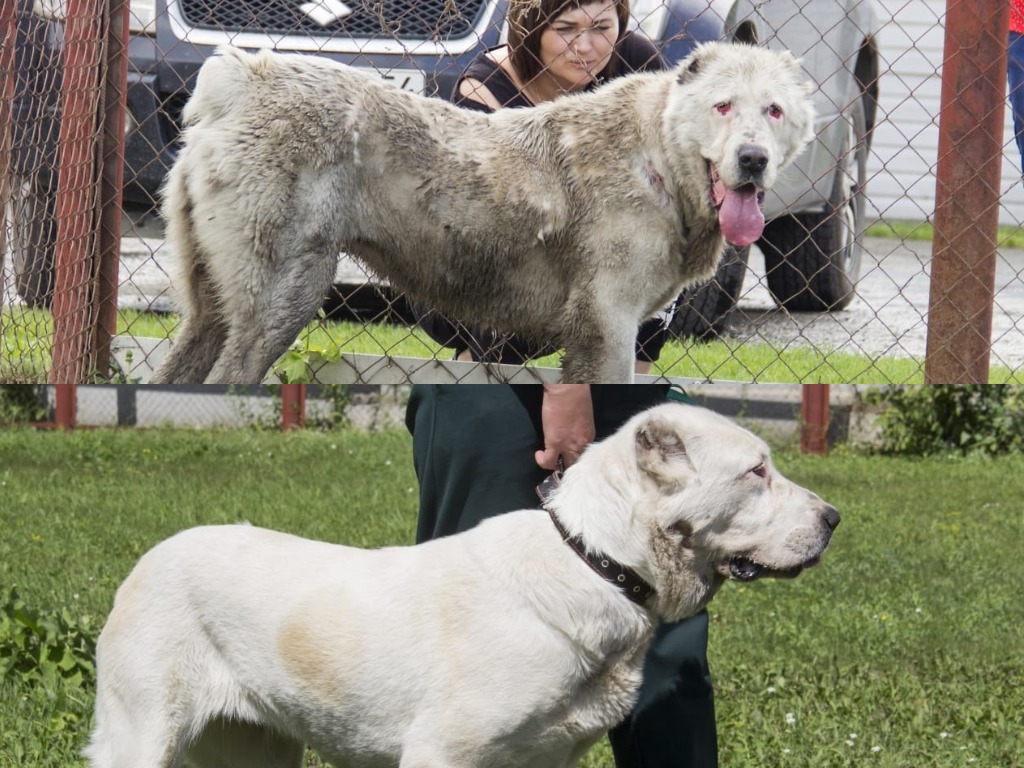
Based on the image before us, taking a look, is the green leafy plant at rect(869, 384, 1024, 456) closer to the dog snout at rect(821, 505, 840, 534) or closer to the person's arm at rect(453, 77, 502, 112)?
the dog snout at rect(821, 505, 840, 534)

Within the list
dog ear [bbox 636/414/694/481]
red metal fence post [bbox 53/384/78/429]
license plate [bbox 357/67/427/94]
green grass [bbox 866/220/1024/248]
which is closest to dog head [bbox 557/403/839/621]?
dog ear [bbox 636/414/694/481]

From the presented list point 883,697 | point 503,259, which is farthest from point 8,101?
point 883,697

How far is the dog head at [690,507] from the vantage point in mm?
2559

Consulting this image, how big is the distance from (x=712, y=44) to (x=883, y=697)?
9.92ft

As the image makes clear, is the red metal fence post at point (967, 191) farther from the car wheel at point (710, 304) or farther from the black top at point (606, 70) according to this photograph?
the black top at point (606, 70)

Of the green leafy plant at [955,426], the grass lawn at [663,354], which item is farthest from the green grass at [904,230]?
the green leafy plant at [955,426]

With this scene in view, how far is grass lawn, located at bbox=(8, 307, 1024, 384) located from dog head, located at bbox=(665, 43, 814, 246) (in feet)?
0.99

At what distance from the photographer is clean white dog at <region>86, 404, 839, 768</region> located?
2.56 meters

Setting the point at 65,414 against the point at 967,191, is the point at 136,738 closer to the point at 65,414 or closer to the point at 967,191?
the point at 967,191

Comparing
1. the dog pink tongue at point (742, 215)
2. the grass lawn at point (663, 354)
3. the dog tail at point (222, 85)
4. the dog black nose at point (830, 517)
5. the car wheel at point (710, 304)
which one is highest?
the dog tail at point (222, 85)

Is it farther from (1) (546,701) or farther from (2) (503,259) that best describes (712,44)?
(1) (546,701)

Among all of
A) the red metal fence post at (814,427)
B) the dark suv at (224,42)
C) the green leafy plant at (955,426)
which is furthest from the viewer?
the green leafy plant at (955,426)

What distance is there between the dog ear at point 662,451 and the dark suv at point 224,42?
1.73 feet

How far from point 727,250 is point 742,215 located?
4.3 inches
